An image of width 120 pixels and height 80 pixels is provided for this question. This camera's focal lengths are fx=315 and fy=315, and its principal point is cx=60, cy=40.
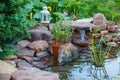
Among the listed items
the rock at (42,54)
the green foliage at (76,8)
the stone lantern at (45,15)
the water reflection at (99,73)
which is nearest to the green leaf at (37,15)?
the green foliage at (76,8)

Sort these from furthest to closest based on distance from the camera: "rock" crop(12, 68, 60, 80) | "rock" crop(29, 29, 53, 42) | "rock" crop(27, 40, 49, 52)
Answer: "rock" crop(29, 29, 53, 42)
"rock" crop(27, 40, 49, 52)
"rock" crop(12, 68, 60, 80)

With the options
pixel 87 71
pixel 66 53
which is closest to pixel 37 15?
pixel 66 53

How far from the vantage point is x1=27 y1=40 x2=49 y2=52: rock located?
544 cm

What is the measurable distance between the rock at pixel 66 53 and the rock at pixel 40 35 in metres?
0.41

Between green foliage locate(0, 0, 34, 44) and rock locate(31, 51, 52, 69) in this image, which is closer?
green foliage locate(0, 0, 34, 44)

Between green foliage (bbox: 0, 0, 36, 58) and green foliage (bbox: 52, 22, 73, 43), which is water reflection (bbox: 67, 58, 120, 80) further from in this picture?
green foliage (bbox: 0, 0, 36, 58)

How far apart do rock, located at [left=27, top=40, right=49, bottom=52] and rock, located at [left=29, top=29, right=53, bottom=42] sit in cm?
14

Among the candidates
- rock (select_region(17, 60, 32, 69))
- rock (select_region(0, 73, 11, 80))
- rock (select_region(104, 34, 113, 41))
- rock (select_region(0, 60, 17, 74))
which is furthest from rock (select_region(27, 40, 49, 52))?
rock (select_region(104, 34, 113, 41))

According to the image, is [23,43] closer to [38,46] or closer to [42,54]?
[38,46]

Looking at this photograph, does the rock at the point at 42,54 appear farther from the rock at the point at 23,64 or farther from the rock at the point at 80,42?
the rock at the point at 80,42

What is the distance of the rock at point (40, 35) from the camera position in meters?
5.69

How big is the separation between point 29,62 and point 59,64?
52cm

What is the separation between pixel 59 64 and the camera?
5.28 metres

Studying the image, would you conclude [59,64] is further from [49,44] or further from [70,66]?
[49,44]
